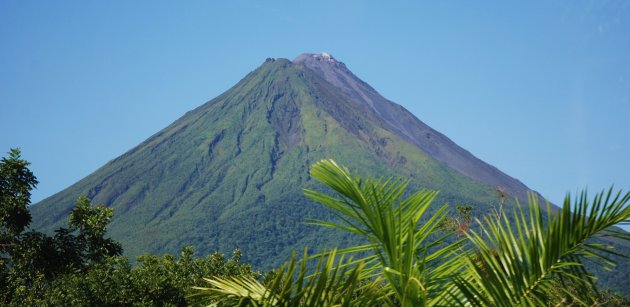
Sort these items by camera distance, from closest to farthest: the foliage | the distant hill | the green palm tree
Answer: the green palm tree, the foliage, the distant hill

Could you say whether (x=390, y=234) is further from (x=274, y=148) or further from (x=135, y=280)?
(x=274, y=148)

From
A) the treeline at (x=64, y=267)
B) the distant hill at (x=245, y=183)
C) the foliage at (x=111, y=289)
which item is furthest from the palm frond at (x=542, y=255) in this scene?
the distant hill at (x=245, y=183)

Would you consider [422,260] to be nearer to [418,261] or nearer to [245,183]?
[418,261]

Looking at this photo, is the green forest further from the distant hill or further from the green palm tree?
the distant hill

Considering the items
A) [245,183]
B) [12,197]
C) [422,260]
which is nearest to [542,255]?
[422,260]

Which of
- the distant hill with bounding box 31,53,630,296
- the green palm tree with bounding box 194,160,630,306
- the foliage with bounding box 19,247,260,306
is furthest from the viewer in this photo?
the distant hill with bounding box 31,53,630,296

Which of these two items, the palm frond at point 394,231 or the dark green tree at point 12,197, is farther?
the dark green tree at point 12,197

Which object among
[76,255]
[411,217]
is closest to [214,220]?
[76,255]

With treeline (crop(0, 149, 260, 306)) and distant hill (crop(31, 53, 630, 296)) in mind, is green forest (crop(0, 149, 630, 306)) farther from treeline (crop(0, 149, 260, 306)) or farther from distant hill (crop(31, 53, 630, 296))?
distant hill (crop(31, 53, 630, 296))

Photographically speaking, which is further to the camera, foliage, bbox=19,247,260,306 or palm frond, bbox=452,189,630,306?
foliage, bbox=19,247,260,306

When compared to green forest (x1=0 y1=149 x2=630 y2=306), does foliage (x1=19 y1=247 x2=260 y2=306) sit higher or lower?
lower

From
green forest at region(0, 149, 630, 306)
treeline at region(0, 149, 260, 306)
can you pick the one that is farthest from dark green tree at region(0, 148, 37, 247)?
green forest at region(0, 149, 630, 306)

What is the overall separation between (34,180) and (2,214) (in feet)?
3.76

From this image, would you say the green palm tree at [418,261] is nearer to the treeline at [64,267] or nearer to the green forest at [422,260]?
the green forest at [422,260]
